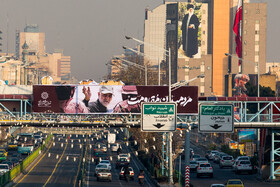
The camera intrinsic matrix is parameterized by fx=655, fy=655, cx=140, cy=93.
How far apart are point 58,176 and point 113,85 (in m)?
20.8

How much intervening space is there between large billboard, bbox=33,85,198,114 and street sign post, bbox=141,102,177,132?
981cm

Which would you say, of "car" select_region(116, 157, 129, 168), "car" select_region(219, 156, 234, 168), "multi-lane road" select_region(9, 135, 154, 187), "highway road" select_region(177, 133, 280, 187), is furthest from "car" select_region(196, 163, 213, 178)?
"car" select_region(116, 157, 129, 168)

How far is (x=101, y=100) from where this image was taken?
5841 cm

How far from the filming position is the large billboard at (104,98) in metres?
57.7

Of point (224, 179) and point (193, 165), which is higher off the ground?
point (193, 165)

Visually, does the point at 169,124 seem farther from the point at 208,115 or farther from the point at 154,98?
the point at 154,98

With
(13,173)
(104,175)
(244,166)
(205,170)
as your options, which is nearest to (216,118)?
(104,175)

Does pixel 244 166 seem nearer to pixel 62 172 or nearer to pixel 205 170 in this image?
pixel 205 170

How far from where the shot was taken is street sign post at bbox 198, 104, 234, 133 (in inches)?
1916

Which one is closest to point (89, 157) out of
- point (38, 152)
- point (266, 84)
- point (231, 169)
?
point (38, 152)

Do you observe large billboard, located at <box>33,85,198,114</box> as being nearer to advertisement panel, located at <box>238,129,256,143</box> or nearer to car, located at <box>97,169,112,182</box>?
car, located at <box>97,169,112,182</box>

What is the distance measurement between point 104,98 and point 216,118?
42.8 ft

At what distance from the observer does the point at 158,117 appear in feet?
156

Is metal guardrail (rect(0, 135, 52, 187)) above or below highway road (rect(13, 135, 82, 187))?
above
